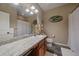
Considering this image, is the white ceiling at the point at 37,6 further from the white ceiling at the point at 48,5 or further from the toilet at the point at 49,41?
the toilet at the point at 49,41

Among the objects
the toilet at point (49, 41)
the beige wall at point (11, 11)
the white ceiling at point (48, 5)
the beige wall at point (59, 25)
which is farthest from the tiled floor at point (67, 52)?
the beige wall at point (11, 11)

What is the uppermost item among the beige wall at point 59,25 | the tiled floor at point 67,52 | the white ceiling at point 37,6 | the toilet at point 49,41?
the white ceiling at point 37,6

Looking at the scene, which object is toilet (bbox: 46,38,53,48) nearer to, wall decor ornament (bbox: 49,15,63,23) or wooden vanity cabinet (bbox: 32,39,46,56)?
wooden vanity cabinet (bbox: 32,39,46,56)

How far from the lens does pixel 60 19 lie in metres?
1.83

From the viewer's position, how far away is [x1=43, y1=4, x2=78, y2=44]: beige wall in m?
1.79

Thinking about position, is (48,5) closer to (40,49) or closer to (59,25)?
(59,25)

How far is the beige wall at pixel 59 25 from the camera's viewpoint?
179 cm

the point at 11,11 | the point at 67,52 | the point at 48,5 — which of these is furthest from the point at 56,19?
the point at 11,11

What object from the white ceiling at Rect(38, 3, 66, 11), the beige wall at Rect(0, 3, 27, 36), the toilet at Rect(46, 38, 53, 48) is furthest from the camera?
the toilet at Rect(46, 38, 53, 48)

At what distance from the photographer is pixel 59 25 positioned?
1848mm

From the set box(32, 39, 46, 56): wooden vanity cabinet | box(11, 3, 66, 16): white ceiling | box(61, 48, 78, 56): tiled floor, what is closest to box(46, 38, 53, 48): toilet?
box(32, 39, 46, 56): wooden vanity cabinet

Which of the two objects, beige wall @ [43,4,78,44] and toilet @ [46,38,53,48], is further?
toilet @ [46,38,53,48]

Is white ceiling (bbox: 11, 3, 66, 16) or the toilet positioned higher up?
white ceiling (bbox: 11, 3, 66, 16)

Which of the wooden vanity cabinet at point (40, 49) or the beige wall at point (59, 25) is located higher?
the beige wall at point (59, 25)
